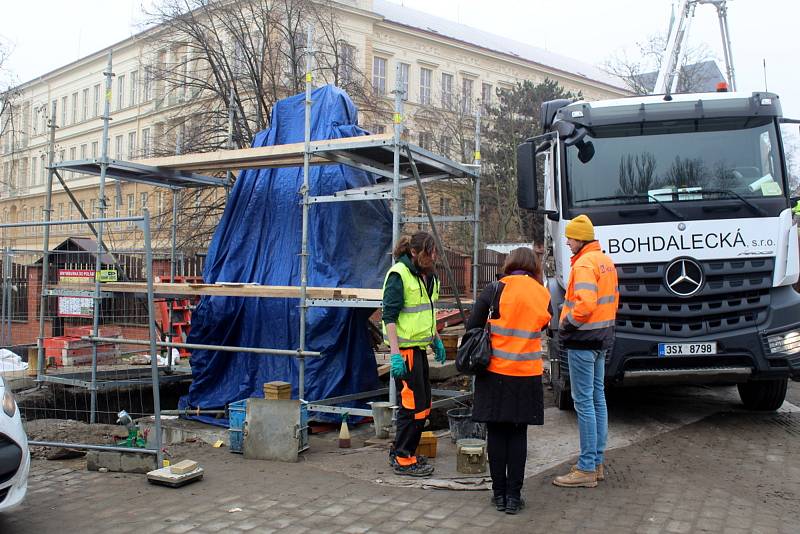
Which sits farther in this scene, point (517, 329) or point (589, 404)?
point (589, 404)

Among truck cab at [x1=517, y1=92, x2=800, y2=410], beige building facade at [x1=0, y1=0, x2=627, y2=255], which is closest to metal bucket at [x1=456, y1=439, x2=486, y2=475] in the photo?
truck cab at [x1=517, y1=92, x2=800, y2=410]

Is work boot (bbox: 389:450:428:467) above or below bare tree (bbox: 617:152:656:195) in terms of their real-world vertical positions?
below

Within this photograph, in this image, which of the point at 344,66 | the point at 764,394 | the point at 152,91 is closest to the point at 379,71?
the point at 152,91

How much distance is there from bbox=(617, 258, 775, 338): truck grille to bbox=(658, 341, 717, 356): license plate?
0.10 meters

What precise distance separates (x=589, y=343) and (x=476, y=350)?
3.18 ft

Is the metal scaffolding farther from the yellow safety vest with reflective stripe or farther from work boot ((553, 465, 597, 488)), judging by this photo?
work boot ((553, 465, 597, 488))

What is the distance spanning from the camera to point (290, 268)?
870 centimetres

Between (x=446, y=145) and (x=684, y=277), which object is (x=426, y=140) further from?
(x=684, y=277)

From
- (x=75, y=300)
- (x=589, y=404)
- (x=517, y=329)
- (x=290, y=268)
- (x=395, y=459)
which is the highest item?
(x=290, y=268)

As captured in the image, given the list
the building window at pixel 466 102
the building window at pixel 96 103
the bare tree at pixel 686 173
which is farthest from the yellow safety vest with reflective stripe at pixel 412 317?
the building window at pixel 96 103

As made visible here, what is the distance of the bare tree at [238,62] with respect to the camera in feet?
61.4

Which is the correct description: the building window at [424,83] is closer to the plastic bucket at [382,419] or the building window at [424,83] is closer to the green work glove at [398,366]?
the plastic bucket at [382,419]

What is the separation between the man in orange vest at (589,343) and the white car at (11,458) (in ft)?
12.1

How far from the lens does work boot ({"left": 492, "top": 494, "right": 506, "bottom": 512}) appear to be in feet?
16.1
